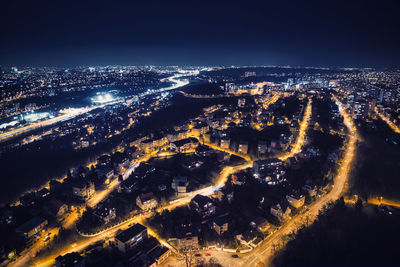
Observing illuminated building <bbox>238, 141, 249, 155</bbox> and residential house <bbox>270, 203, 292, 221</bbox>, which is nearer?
residential house <bbox>270, 203, 292, 221</bbox>

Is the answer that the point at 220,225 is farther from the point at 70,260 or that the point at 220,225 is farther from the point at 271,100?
the point at 271,100

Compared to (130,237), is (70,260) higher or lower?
lower

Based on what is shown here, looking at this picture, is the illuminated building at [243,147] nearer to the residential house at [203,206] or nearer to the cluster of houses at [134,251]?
the residential house at [203,206]

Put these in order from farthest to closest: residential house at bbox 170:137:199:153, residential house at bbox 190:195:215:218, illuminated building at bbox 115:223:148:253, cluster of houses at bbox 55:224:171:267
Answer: residential house at bbox 170:137:199:153 < residential house at bbox 190:195:215:218 < illuminated building at bbox 115:223:148:253 < cluster of houses at bbox 55:224:171:267

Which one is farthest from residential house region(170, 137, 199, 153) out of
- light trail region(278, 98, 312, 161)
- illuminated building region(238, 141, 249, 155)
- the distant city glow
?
the distant city glow

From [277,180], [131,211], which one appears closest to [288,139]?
[277,180]

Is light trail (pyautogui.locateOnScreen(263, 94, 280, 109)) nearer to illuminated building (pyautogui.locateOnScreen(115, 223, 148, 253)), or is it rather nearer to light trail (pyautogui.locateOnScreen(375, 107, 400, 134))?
light trail (pyautogui.locateOnScreen(375, 107, 400, 134))

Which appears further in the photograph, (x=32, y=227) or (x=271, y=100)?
(x=271, y=100)

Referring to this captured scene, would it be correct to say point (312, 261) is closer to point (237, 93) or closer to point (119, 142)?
point (119, 142)

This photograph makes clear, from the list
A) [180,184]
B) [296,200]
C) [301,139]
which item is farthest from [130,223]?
[301,139]

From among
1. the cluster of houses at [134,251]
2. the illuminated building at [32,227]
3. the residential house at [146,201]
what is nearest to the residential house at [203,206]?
the residential house at [146,201]

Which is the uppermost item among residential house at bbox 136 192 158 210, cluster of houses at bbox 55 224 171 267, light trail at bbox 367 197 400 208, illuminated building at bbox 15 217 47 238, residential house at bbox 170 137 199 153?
residential house at bbox 170 137 199 153

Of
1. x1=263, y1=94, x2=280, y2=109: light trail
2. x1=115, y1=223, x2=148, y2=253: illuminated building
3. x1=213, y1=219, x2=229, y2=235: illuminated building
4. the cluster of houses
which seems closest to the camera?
the cluster of houses
